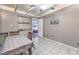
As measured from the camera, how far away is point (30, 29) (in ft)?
5.18

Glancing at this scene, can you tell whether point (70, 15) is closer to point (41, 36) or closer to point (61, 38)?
point (61, 38)

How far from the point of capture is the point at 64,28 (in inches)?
Result: 67.2

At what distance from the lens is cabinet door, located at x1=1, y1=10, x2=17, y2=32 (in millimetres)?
1494

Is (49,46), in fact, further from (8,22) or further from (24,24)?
(8,22)

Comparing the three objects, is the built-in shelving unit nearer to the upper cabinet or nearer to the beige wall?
the upper cabinet

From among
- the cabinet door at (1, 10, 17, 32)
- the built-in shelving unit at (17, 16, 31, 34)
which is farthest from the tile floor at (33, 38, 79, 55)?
the cabinet door at (1, 10, 17, 32)

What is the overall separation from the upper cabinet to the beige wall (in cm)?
56

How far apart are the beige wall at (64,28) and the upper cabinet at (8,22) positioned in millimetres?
558

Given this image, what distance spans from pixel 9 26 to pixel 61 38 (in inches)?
38.2

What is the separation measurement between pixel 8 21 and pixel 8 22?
17mm

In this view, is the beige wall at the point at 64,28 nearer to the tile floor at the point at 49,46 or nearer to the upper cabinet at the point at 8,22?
the tile floor at the point at 49,46

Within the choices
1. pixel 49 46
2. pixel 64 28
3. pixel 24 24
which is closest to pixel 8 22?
pixel 24 24

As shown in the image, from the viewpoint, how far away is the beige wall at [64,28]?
157 cm
